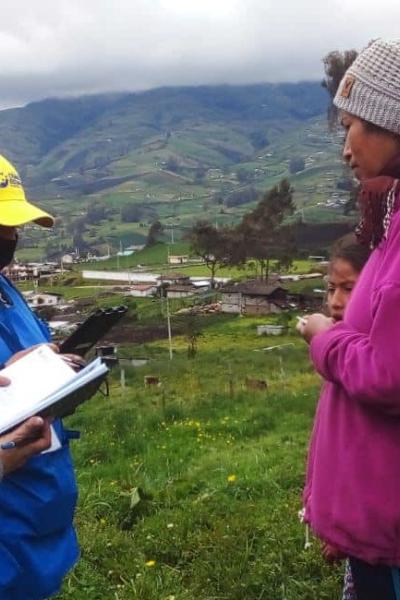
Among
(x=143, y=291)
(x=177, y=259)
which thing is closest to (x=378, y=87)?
(x=143, y=291)

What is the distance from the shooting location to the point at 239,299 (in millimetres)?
49781

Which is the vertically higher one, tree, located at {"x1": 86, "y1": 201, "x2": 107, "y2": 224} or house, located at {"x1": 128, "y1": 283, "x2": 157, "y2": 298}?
house, located at {"x1": 128, "y1": 283, "x2": 157, "y2": 298}

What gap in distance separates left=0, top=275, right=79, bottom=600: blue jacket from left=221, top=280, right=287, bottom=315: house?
45330 mm

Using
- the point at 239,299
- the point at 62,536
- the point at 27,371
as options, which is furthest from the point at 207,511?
the point at 239,299

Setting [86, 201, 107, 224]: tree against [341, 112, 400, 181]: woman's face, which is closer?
[341, 112, 400, 181]: woman's face

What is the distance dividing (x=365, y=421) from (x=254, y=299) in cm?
4697

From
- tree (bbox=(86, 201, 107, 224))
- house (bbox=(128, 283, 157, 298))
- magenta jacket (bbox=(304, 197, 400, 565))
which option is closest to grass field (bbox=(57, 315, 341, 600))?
magenta jacket (bbox=(304, 197, 400, 565))

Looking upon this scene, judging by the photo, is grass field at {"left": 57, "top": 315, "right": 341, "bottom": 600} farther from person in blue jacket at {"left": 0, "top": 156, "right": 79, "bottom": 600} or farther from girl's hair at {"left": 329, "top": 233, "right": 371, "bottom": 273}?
girl's hair at {"left": 329, "top": 233, "right": 371, "bottom": 273}

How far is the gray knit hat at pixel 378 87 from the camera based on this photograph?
202cm

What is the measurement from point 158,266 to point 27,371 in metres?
90.0

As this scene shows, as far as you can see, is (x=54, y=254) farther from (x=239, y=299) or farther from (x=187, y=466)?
(x=187, y=466)

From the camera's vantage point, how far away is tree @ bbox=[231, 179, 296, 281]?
5309cm

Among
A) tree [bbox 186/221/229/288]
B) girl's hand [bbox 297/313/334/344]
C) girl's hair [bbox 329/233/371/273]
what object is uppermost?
girl's hair [bbox 329/233/371/273]

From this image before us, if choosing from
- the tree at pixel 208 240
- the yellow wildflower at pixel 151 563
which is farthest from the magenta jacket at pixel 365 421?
the tree at pixel 208 240
